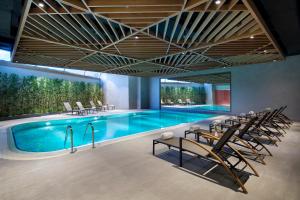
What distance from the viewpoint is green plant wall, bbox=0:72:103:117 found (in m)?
10.5

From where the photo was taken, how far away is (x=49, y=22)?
5.05 meters

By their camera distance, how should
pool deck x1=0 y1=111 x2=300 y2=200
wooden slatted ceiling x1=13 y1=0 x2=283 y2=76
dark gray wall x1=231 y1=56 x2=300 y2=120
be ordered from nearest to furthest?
pool deck x1=0 y1=111 x2=300 y2=200, wooden slatted ceiling x1=13 y1=0 x2=283 y2=76, dark gray wall x1=231 y1=56 x2=300 y2=120

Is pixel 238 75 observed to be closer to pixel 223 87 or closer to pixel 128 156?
pixel 128 156

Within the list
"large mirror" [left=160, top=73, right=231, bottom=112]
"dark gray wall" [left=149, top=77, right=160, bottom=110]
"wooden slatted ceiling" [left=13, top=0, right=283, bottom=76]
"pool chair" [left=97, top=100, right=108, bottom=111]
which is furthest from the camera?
"large mirror" [left=160, top=73, right=231, bottom=112]

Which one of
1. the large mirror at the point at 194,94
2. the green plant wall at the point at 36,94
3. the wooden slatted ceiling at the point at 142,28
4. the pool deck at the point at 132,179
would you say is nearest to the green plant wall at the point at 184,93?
the large mirror at the point at 194,94

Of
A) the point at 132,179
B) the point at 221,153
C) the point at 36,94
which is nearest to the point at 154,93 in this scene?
the point at 36,94

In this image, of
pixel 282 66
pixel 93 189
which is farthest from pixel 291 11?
pixel 93 189

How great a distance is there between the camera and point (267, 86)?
10664 millimetres

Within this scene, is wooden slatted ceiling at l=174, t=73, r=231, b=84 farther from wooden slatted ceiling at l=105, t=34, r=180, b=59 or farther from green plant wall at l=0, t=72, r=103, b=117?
green plant wall at l=0, t=72, r=103, b=117

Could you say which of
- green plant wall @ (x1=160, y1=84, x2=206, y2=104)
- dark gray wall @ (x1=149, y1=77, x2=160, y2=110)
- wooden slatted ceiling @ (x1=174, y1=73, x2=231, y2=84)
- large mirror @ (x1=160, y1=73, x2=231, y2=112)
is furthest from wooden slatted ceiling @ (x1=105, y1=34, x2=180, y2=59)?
green plant wall @ (x1=160, y1=84, x2=206, y2=104)

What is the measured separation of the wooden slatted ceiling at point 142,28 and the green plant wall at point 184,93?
13.1 meters

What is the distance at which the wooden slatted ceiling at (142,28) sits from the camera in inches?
162

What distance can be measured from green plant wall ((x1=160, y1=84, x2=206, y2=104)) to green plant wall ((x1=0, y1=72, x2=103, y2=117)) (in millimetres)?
10200

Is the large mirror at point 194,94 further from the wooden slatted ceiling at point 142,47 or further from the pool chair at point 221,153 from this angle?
the pool chair at point 221,153
